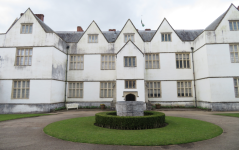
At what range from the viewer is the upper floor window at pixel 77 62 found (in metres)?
23.3

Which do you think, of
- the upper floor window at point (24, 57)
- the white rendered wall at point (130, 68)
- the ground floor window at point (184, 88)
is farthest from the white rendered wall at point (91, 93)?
the ground floor window at point (184, 88)

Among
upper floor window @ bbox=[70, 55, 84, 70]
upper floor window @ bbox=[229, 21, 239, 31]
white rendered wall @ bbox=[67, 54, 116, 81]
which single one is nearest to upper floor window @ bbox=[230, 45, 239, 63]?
upper floor window @ bbox=[229, 21, 239, 31]

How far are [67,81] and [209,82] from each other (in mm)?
20872

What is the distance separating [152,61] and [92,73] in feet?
33.0

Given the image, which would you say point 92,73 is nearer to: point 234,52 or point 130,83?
point 130,83

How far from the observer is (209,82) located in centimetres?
1872

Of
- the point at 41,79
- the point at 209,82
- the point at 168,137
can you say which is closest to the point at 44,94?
the point at 41,79

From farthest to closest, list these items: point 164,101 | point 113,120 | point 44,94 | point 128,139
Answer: point 164,101
point 44,94
point 113,120
point 128,139

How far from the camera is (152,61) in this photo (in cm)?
2314

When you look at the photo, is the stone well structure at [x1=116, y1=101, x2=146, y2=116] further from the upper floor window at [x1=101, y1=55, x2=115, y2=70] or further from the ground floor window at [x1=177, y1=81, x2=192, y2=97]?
the ground floor window at [x1=177, y1=81, x2=192, y2=97]

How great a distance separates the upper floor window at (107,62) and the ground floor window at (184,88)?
36.5 ft

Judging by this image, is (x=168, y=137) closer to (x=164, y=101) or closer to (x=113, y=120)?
(x=113, y=120)

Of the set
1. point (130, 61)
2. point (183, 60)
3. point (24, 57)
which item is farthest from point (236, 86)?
point (24, 57)

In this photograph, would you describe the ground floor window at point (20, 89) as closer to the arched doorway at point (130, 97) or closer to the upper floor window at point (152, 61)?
the arched doorway at point (130, 97)
